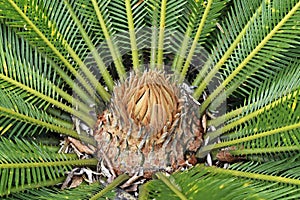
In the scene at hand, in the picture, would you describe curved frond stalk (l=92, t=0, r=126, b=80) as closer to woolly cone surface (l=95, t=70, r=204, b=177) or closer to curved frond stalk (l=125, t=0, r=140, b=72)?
curved frond stalk (l=125, t=0, r=140, b=72)

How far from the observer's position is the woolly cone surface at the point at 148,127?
6.16 feet

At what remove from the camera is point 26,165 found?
177 cm

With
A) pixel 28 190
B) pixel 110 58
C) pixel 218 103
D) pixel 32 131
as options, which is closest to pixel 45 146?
pixel 32 131

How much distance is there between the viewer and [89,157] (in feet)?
6.84

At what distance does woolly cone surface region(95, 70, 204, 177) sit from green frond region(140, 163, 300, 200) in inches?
3.8

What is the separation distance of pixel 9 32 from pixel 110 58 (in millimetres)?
432

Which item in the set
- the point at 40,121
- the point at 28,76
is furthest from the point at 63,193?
the point at 28,76

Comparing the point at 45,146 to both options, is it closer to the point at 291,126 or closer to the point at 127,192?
the point at 127,192

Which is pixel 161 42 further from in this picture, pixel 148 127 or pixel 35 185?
pixel 35 185

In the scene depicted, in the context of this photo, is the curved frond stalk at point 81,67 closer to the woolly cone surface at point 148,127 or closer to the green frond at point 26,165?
the woolly cone surface at point 148,127

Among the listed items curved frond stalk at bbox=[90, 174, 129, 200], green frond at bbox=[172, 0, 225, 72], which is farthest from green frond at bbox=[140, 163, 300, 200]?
green frond at bbox=[172, 0, 225, 72]

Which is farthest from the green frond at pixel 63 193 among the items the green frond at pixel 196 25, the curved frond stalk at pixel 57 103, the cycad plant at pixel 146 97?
the green frond at pixel 196 25

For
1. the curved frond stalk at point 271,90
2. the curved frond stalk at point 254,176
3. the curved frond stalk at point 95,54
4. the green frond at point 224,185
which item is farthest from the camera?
the curved frond stalk at point 95,54

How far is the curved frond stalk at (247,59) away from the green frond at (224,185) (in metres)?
0.33
